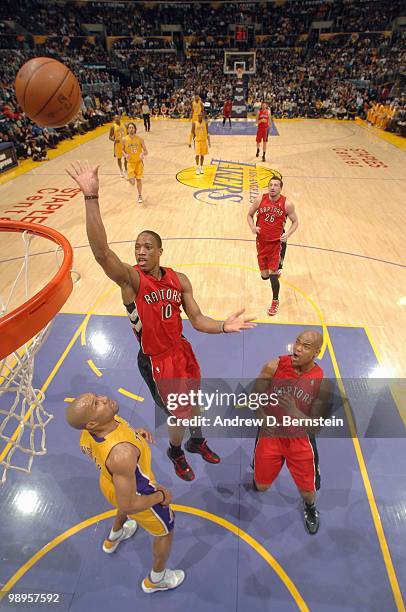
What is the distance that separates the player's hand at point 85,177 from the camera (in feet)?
7.83

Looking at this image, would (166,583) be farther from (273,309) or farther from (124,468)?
(273,309)

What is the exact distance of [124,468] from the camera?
199 centimetres

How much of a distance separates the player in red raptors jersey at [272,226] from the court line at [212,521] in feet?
9.91

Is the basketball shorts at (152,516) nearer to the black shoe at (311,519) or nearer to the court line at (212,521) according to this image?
the court line at (212,521)

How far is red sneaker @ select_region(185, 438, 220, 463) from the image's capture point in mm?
3424

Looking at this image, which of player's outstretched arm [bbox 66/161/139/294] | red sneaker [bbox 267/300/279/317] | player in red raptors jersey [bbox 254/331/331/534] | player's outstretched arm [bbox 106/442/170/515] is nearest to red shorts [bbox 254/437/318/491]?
player in red raptors jersey [bbox 254/331/331/534]

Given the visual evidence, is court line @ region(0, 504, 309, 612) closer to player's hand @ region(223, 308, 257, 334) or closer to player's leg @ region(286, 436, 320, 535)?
player's leg @ region(286, 436, 320, 535)

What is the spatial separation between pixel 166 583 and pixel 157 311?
73.1 inches

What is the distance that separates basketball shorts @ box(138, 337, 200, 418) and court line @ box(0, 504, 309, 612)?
800 mm

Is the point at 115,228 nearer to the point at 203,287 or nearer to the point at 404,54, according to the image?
the point at 203,287

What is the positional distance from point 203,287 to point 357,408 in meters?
2.91

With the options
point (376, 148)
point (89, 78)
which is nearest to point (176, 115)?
point (89, 78)

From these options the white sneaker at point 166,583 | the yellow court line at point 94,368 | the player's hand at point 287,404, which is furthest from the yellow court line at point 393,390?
the yellow court line at point 94,368

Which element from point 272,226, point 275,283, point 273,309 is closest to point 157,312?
point 272,226
